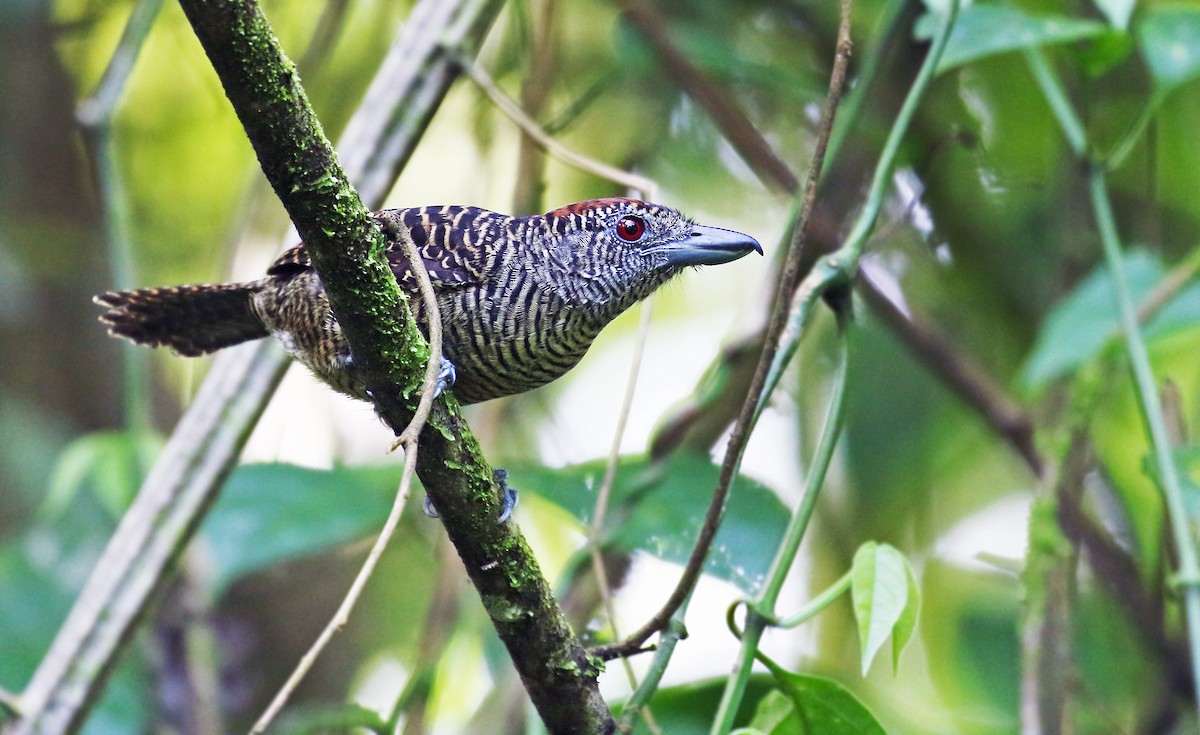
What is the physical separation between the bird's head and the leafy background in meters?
0.43

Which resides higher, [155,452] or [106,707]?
[155,452]

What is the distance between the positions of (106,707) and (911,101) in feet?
10.5

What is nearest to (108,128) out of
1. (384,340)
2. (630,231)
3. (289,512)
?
(289,512)

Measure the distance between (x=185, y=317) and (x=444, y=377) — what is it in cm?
140

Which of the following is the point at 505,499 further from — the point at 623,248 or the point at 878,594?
the point at 623,248

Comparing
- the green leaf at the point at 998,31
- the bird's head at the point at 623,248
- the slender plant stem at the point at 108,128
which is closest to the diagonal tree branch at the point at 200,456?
the slender plant stem at the point at 108,128

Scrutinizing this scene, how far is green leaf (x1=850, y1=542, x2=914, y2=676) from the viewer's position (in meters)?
1.91

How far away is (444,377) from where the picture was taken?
2.24 metres

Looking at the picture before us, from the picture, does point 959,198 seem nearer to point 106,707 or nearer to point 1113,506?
point 1113,506

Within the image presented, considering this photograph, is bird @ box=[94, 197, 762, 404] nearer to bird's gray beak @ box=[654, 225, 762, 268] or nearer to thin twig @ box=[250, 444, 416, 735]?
bird's gray beak @ box=[654, 225, 762, 268]

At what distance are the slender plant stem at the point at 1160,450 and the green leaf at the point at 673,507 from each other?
0.91 m

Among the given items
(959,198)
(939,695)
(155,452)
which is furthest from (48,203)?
(939,695)

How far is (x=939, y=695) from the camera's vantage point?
14.8 ft

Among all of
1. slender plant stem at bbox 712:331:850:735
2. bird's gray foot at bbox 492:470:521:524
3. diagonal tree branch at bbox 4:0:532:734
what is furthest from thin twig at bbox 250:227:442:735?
diagonal tree branch at bbox 4:0:532:734
